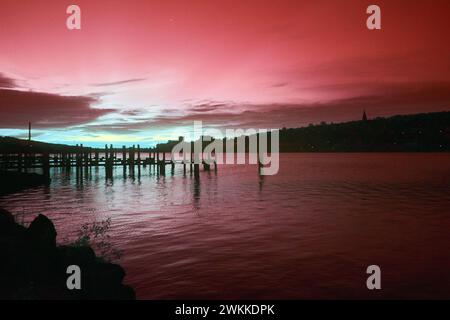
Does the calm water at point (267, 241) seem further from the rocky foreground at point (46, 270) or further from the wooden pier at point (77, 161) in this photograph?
the wooden pier at point (77, 161)

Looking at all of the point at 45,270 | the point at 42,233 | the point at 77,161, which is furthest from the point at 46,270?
the point at 77,161

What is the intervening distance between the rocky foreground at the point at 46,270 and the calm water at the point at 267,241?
48.0 inches

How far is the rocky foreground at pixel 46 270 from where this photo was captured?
813 cm

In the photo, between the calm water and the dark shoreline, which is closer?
the dark shoreline

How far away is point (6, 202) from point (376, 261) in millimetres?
22923

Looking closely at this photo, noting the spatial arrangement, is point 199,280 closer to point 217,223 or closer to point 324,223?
point 217,223

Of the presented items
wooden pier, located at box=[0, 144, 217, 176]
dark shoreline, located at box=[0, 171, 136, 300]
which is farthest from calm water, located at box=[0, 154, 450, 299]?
wooden pier, located at box=[0, 144, 217, 176]

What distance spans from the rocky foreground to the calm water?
1219 mm

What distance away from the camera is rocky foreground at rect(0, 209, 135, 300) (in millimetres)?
8133

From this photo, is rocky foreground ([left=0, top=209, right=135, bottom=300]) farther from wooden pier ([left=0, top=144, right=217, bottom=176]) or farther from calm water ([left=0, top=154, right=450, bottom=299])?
wooden pier ([left=0, top=144, right=217, bottom=176])

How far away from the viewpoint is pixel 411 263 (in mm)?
12867

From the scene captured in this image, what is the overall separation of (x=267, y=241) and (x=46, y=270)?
907 cm
